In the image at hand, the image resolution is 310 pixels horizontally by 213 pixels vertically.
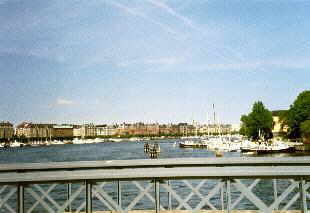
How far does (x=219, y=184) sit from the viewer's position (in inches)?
269

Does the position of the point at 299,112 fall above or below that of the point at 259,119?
above

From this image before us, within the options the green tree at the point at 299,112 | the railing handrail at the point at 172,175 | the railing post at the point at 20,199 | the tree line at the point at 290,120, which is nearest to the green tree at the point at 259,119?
the tree line at the point at 290,120

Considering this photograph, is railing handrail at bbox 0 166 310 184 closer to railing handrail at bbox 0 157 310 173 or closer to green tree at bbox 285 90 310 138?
railing handrail at bbox 0 157 310 173

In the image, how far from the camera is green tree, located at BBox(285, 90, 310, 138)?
90562mm

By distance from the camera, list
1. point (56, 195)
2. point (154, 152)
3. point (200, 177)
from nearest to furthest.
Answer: point (200, 177) → point (56, 195) → point (154, 152)

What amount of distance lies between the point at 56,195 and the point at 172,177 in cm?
2782

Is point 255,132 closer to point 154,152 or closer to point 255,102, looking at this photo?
point 255,102

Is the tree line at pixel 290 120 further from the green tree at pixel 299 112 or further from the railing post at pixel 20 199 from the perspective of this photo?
the railing post at pixel 20 199

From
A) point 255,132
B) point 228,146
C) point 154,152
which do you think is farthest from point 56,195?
point 255,132

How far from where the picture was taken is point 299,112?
91562 millimetres

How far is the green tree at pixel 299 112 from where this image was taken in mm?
90562

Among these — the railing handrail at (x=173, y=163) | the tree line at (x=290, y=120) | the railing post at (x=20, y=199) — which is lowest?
the railing post at (x=20, y=199)

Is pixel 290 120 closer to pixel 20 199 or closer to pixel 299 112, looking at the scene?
pixel 299 112

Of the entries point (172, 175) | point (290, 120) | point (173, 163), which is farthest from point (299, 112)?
point (172, 175)
